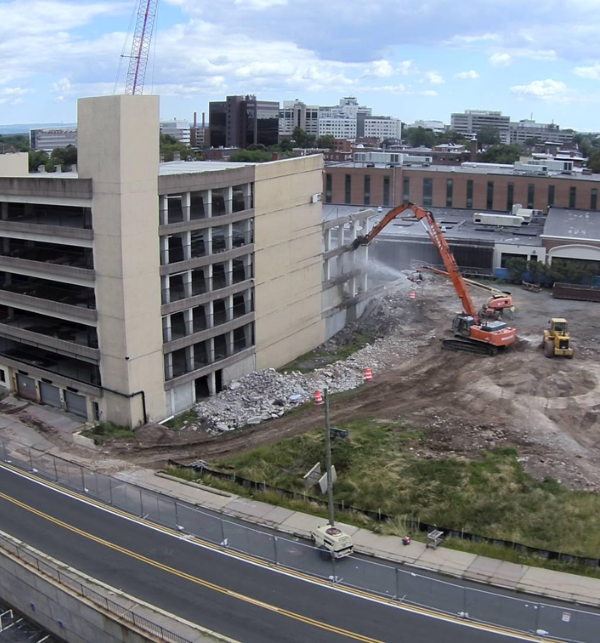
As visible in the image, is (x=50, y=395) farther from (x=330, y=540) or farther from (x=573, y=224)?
(x=573, y=224)

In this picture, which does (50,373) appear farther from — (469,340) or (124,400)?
(469,340)

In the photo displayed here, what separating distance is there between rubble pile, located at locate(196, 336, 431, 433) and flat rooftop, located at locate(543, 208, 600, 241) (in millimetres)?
35065

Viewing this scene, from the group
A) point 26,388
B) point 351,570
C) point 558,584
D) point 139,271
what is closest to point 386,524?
point 351,570

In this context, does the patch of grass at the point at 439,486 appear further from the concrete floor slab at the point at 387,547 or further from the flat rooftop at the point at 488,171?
the flat rooftop at the point at 488,171

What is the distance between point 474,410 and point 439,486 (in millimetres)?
10630

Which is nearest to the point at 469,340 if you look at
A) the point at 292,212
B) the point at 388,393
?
the point at 388,393

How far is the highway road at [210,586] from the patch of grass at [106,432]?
734 centimetres

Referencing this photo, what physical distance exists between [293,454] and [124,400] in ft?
31.4

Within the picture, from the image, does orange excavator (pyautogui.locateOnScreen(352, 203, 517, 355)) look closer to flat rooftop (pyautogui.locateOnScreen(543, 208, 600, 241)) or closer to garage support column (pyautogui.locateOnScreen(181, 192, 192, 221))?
garage support column (pyautogui.locateOnScreen(181, 192, 192, 221))

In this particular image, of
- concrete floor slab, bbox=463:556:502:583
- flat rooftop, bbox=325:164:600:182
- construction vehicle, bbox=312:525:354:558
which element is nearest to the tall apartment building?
construction vehicle, bbox=312:525:354:558

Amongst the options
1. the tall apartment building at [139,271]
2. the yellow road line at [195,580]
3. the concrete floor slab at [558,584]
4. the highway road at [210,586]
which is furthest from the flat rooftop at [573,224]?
the yellow road line at [195,580]

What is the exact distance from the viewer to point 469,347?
54.6 meters

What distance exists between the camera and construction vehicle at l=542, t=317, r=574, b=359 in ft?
171

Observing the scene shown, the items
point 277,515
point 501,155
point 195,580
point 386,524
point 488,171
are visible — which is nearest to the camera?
point 195,580
